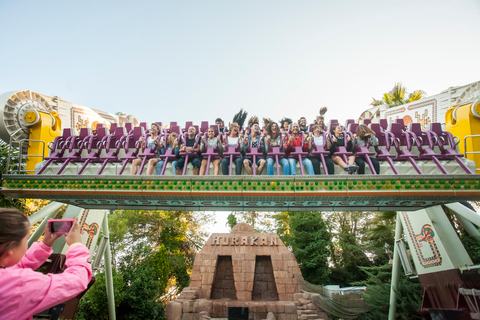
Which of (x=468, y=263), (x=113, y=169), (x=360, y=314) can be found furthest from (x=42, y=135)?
(x=360, y=314)

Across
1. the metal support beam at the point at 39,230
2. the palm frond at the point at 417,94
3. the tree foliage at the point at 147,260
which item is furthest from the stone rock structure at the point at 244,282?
the palm frond at the point at 417,94

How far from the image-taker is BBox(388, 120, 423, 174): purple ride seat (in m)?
9.44

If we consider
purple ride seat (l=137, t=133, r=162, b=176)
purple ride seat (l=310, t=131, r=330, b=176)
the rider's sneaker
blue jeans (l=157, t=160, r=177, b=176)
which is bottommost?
the rider's sneaker

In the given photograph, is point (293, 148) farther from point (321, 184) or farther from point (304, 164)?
point (321, 184)

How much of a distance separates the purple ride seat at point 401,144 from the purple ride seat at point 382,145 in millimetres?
146

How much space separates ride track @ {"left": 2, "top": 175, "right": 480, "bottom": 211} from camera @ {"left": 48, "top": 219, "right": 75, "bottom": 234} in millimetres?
5895

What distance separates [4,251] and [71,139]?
28.8 ft

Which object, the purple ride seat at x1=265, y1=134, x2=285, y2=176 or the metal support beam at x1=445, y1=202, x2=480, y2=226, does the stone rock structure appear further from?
the purple ride seat at x1=265, y1=134, x2=285, y2=176

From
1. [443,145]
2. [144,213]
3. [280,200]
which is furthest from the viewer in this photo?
[144,213]

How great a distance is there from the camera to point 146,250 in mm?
26891

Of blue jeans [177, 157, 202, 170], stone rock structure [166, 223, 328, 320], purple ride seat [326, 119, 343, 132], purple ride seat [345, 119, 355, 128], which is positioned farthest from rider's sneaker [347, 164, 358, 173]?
stone rock structure [166, 223, 328, 320]

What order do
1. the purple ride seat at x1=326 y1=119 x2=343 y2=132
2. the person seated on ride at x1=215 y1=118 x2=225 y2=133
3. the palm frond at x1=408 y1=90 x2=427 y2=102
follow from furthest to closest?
the palm frond at x1=408 y1=90 x2=427 y2=102 < the person seated on ride at x1=215 y1=118 x2=225 y2=133 < the purple ride seat at x1=326 y1=119 x2=343 y2=132

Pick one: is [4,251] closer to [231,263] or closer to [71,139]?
[71,139]

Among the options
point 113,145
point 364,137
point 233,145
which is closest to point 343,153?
point 364,137
